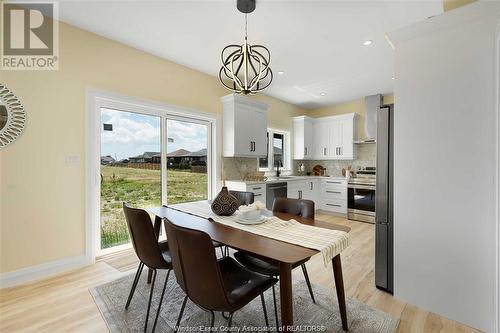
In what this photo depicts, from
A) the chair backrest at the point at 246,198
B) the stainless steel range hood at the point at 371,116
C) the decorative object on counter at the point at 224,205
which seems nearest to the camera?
the decorative object on counter at the point at 224,205

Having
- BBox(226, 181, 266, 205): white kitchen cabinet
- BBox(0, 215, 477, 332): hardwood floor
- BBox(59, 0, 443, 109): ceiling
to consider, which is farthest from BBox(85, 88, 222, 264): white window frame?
BBox(226, 181, 266, 205): white kitchen cabinet

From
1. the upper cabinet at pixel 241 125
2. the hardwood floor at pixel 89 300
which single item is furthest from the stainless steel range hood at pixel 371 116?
the hardwood floor at pixel 89 300

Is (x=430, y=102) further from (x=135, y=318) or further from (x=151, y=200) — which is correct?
(x=151, y=200)

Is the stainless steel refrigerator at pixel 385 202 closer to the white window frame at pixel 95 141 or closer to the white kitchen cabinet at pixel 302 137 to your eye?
the white window frame at pixel 95 141

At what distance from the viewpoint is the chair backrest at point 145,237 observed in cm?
158

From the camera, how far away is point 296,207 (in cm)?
219

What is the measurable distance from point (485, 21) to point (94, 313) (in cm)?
359

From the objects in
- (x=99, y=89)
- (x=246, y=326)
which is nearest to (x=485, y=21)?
(x=246, y=326)

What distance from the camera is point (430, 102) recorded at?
1.86 metres

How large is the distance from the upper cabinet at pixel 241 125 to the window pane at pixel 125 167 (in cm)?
117

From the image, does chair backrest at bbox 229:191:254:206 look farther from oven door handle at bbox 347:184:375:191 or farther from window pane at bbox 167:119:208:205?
oven door handle at bbox 347:184:375:191

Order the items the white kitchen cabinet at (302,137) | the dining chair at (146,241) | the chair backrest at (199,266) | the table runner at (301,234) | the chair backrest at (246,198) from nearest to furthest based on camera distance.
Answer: the chair backrest at (199,266) → the table runner at (301,234) → the dining chair at (146,241) → the chair backrest at (246,198) → the white kitchen cabinet at (302,137)

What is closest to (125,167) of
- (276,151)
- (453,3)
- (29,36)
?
(29,36)

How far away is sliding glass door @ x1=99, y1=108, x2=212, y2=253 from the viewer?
3.04 meters
